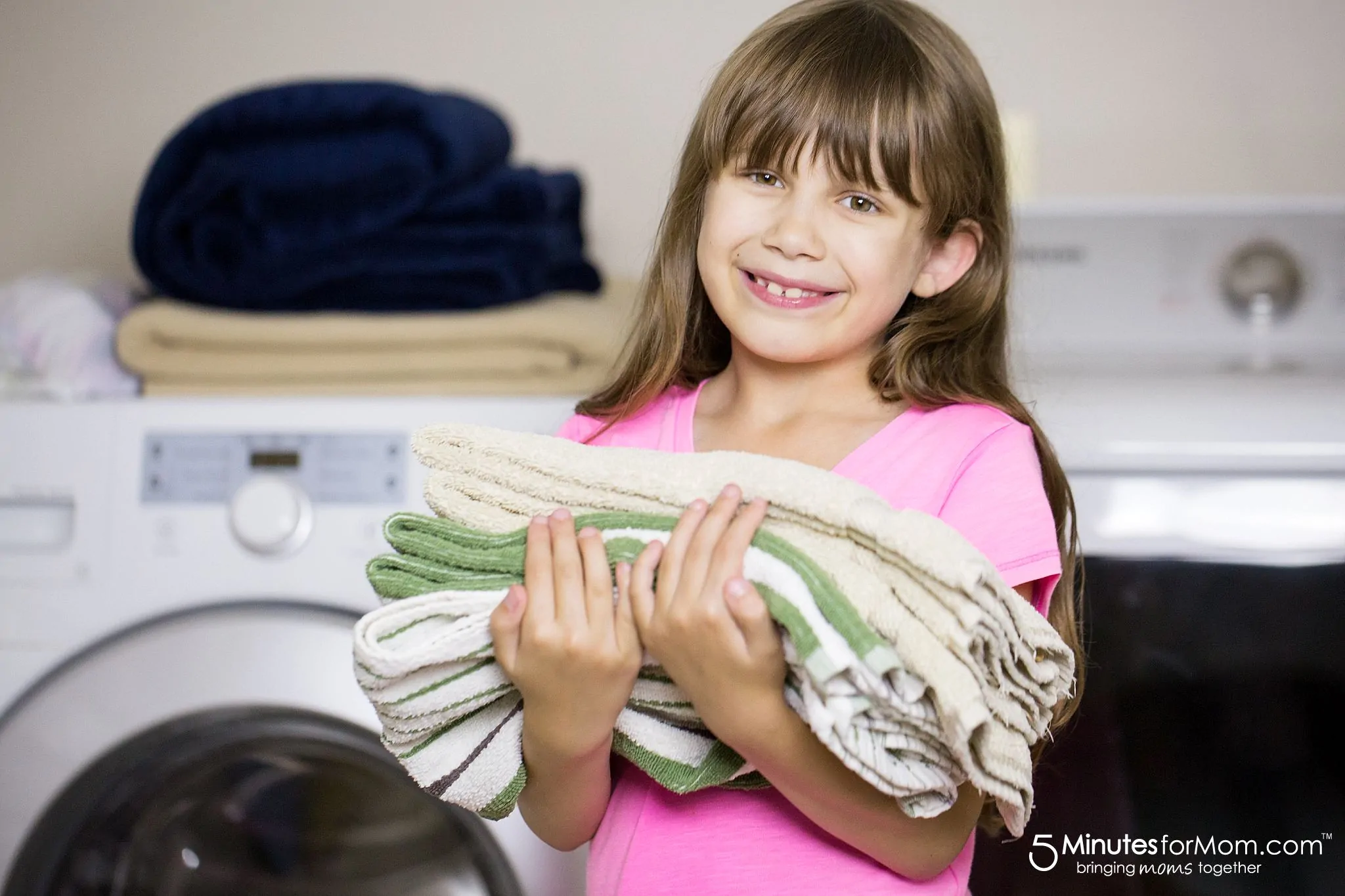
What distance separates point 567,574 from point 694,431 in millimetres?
217

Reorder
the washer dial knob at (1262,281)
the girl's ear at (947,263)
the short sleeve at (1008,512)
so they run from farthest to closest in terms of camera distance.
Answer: the washer dial knob at (1262,281) < the girl's ear at (947,263) < the short sleeve at (1008,512)

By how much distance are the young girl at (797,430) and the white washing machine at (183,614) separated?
249 mm

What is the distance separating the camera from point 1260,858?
79cm

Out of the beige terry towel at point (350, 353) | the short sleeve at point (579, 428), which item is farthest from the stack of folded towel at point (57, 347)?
the short sleeve at point (579, 428)

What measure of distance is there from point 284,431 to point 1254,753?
2.34 feet

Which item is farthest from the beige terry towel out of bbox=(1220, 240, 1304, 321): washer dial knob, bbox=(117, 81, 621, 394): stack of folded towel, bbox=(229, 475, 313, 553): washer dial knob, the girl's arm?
bbox=(1220, 240, 1304, 321): washer dial knob

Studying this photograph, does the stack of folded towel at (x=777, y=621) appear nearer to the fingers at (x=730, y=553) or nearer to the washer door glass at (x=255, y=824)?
the fingers at (x=730, y=553)

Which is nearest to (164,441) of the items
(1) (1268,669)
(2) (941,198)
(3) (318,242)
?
(3) (318,242)

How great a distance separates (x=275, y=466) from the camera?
0.93 m

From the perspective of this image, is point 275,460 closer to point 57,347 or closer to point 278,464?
point 278,464

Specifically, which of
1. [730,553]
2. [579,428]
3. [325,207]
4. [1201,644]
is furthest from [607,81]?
[730,553]

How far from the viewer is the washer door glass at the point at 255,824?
913 mm

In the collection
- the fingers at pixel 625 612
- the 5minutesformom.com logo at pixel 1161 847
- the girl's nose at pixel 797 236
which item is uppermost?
→ the girl's nose at pixel 797 236

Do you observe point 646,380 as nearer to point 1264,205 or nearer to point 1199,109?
point 1264,205
